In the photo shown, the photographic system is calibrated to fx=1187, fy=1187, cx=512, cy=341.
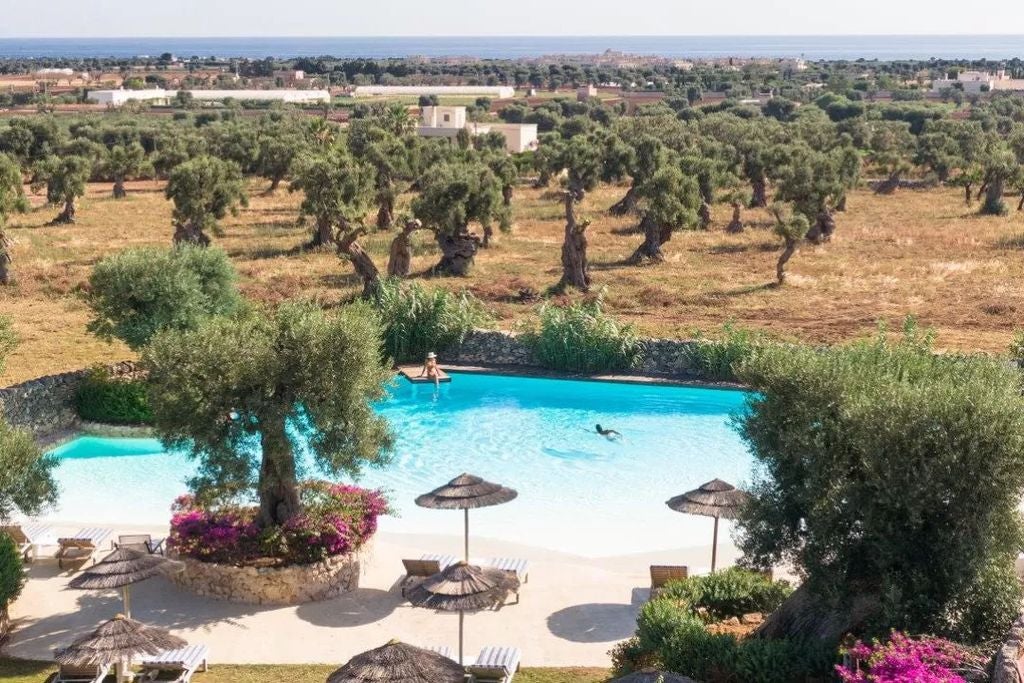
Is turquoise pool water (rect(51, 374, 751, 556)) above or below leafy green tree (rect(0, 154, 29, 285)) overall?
below

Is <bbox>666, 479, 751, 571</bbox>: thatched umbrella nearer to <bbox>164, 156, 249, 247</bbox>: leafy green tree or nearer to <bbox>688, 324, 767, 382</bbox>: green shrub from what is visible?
<bbox>688, 324, 767, 382</bbox>: green shrub

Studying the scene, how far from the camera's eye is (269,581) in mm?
17703

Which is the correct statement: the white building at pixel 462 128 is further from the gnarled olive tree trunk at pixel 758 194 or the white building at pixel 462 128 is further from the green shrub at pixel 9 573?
the green shrub at pixel 9 573

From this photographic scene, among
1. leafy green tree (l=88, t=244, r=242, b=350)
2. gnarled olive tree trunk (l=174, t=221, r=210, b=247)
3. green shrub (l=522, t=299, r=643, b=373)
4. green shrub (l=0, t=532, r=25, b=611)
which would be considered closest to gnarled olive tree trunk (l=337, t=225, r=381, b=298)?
green shrub (l=522, t=299, r=643, b=373)

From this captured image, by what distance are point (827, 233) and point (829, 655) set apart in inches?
1422

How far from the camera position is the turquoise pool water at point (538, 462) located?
2234 cm

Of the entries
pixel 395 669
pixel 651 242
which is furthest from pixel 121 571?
pixel 651 242

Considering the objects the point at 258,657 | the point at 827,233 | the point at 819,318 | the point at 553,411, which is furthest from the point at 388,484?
the point at 827,233

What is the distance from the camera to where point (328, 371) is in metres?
17.8

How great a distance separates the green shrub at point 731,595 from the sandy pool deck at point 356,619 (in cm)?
114

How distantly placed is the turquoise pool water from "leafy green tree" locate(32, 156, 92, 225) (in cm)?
2674

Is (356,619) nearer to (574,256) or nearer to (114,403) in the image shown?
(114,403)

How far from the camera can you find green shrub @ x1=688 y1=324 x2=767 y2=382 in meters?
29.5

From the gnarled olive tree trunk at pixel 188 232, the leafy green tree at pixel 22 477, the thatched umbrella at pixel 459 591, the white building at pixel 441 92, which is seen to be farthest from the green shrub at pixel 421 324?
the white building at pixel 441 92
